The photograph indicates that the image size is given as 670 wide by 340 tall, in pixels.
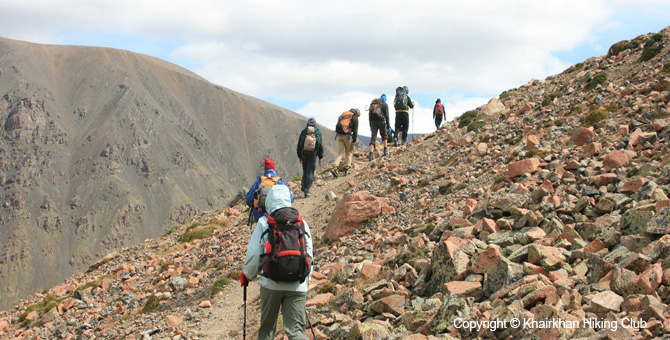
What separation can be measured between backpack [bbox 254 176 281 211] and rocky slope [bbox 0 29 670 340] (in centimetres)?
226

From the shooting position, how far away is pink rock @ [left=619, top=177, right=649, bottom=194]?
948 centimetres

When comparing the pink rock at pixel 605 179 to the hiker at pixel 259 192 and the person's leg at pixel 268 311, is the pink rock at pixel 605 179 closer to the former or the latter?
the hiker at pixel 259 192

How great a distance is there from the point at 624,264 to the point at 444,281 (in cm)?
284

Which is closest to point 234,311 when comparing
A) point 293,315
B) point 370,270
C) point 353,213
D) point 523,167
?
point 370,270

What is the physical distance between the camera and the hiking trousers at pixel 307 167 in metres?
18.3

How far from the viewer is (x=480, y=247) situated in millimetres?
9203

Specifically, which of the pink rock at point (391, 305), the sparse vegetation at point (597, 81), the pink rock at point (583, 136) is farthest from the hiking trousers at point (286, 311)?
the sparse vegetation at point (597, 81)

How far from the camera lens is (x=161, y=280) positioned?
1555 cm

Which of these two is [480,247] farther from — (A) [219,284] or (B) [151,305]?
(B) [151,305]

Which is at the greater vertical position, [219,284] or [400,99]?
[400,99]

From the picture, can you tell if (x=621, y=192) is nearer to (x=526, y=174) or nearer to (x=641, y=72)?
(x=526, y=174)

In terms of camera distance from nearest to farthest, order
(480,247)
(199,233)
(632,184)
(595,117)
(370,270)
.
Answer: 1. (480,247)
2. (632,184)
3. (370,270)
4. (595,117)
5. (199,233)

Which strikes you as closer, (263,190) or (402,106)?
(263,190)

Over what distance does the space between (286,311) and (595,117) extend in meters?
13.1
